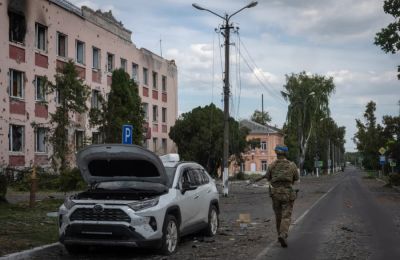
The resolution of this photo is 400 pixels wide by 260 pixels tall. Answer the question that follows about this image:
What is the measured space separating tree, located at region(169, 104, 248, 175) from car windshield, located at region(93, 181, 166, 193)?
38.7 metres

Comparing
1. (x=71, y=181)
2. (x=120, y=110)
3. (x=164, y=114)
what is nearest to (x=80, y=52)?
(x=120, y=110)

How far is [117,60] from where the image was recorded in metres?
43.7

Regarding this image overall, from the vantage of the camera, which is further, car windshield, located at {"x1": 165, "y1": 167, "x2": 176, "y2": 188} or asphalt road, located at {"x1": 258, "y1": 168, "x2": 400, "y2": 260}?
car windshield, located at {"x1": 165, "y1": 167, "x2": 176, "y2": 188}

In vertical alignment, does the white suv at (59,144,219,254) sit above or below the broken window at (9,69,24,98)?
below

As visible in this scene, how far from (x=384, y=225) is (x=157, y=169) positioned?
23.9ft

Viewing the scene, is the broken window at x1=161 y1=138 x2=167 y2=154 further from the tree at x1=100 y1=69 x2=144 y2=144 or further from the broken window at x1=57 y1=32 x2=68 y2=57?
the tree at x1=100 y1=69 x2=144 y2=144

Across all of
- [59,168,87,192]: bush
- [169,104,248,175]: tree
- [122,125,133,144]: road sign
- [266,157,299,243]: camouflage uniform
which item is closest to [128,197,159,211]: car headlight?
[266,157,299,243]: camouflage uniform

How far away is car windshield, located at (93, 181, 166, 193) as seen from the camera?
10.6 m

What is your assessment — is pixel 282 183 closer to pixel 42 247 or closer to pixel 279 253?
pixel 279 253

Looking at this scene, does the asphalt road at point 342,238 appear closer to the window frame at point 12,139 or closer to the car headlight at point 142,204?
the car headlight at point 142,204

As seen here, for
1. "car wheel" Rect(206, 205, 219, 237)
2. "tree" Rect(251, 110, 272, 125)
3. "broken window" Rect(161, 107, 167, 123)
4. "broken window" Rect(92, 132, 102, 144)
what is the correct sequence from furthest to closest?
"tree" Rect(251, 110, 272, 125), "broken window" Rect(161, 107, 167, 123), "broken window" Rect(92, 132, 102, 144), "car wheel" Rect(206, 205, 219, 237)

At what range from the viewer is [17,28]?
3178 cm

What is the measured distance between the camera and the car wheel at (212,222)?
1239 cm

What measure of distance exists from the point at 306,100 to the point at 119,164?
70051 mm
